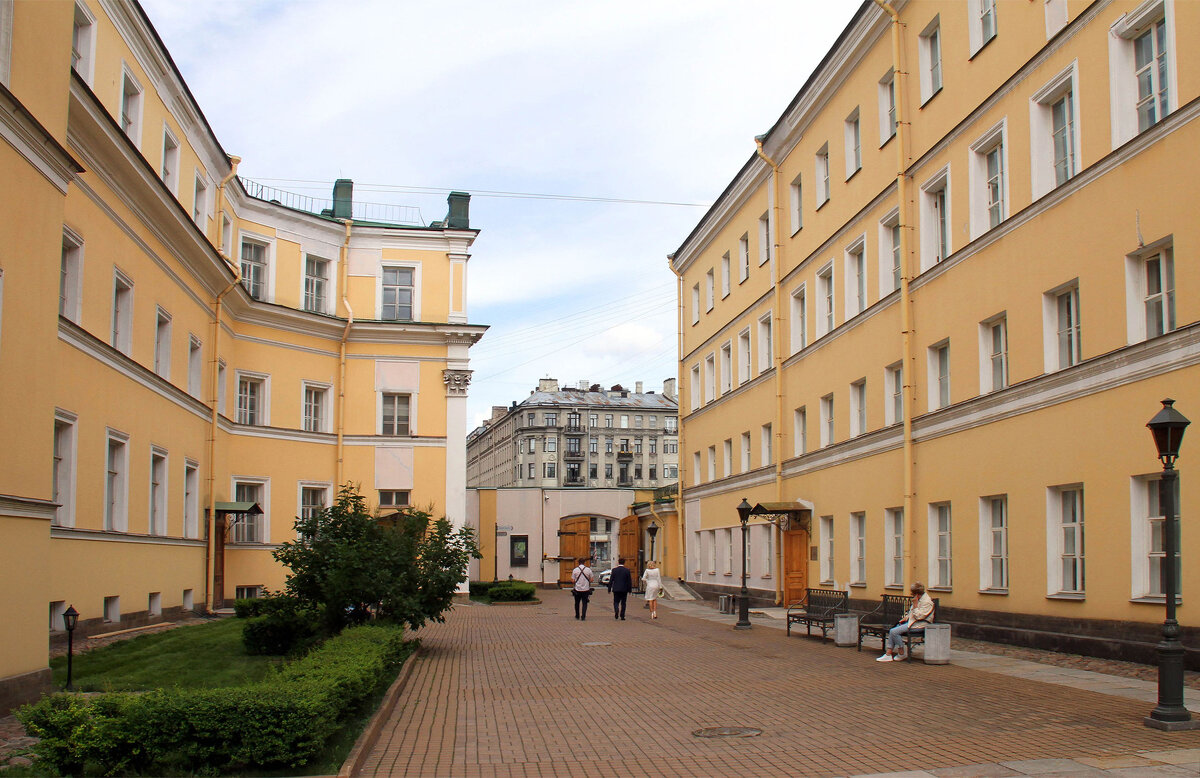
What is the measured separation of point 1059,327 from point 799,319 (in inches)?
537

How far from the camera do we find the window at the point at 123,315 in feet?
73.9

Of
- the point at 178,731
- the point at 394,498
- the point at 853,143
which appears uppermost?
the point at 853,143

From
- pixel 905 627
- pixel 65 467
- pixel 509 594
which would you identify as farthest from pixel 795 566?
pixel 65 467

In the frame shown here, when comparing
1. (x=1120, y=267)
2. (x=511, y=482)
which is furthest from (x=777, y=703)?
(x=511, y=482)

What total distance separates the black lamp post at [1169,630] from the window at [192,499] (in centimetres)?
2398

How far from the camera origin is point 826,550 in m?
28.5

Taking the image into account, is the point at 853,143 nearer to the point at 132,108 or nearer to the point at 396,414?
the point at 132,108

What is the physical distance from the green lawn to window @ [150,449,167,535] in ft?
15.0

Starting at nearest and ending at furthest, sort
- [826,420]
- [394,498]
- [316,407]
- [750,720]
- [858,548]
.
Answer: [750,720], [858,548], [826,420], [316,407], [394,498]

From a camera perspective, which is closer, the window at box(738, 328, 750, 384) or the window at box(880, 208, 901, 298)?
the window at box(880, 208, 901, 298)

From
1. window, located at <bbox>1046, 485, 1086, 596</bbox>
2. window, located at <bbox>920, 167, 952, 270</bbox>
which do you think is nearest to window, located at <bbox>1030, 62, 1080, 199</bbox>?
window, located at <bbox>920, 167, 952, 270</bbox>

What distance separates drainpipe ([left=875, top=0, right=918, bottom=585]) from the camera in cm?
2256

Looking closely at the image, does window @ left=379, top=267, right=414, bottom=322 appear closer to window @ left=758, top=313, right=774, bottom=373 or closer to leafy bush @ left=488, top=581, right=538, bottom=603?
leafy bush @ left=488, top=581, right=538, bottom=603

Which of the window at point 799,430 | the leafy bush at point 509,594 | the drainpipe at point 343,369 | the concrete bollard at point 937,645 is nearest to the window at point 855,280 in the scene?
the window at point 799,430
